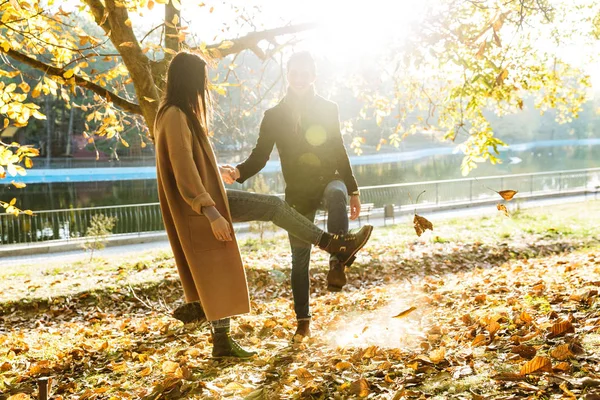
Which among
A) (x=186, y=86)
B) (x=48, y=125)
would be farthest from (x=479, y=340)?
(x=48, y=125)

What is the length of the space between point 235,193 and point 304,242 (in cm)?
75

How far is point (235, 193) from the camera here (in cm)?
345

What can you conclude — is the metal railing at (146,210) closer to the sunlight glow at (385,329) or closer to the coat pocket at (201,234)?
the sunlight glow at (385,329)

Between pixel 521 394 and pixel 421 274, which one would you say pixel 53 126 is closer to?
pixel 421 274

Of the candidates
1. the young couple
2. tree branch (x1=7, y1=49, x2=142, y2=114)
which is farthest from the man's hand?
tree branch (x1=7, y1=49, x2=142, y2=114)

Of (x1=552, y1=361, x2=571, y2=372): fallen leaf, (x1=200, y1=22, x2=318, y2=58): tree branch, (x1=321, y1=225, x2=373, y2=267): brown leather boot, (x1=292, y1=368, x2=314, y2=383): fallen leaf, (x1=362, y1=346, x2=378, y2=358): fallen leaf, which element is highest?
(x1=200, y1=22, x2=318, y2=58): tree branch

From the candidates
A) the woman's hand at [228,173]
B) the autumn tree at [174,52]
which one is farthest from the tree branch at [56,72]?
the woman's hand at [228,173]

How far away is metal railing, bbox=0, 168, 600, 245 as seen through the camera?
53.6ft

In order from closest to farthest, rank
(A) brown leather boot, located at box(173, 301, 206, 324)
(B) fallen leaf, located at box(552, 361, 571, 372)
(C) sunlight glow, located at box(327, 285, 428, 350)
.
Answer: (B) fallen leaf, located at box(552, 361, 571, 372), (C) sunlight glow, located at box(327, 285, 428, 350), (A) brown leather boot, located at box(173, 301, 206, 324)

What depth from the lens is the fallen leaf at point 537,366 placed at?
8.43ft

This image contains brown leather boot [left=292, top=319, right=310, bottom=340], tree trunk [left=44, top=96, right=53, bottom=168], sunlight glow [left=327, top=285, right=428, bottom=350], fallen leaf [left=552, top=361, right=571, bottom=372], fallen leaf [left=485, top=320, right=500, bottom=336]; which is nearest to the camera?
fallen leaf [left=552, top=361, right=571, bottom=372]

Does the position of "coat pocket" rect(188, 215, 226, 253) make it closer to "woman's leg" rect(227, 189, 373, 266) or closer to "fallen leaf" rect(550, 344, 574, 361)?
"woman's leg" rect(227, 189, 373, 266)

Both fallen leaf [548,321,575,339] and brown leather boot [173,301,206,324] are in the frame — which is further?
brown leather boot [173,301,206,324]

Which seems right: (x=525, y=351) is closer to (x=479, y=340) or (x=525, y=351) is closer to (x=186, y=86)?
(x=479, y=340)
